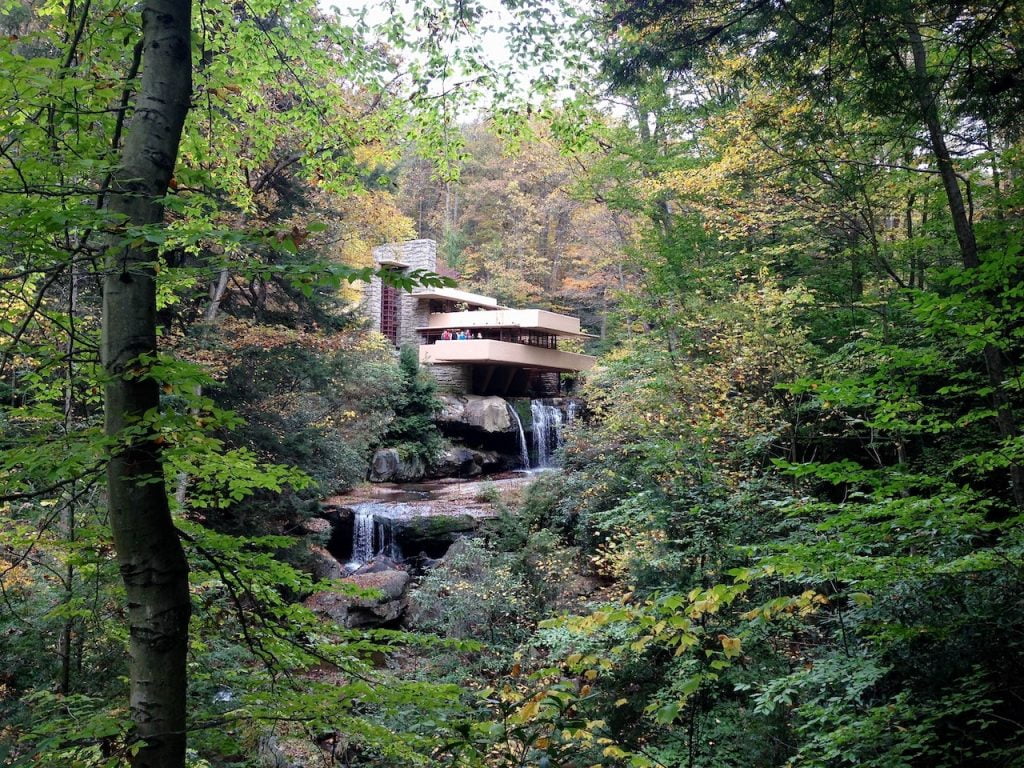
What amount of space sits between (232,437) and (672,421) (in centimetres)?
601

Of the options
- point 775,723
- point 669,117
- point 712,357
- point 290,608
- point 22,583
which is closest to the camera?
point 290,608

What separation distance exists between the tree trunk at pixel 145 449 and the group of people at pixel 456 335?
1834 centimetres

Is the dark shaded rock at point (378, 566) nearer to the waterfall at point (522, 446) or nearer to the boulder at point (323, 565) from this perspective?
the boulder at point (323, 565)

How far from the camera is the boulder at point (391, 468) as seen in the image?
16047 millimetres

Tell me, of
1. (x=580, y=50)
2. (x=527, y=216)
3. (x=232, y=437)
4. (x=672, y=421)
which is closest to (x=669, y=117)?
(x=672, y=421)

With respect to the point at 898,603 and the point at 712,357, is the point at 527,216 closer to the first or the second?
the point at 712,357

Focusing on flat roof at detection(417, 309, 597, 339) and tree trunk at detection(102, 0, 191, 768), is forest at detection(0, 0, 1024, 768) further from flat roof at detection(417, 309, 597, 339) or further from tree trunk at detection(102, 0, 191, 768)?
flat roof at detection(417, 309, 597, 339)

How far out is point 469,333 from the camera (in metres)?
20.8

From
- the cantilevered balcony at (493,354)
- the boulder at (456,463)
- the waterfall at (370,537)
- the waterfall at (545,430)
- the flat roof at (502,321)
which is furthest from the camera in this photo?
the flat roof at (502,321)

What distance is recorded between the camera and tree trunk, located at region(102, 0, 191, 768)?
1.81 m

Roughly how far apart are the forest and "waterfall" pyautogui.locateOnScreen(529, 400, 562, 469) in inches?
237

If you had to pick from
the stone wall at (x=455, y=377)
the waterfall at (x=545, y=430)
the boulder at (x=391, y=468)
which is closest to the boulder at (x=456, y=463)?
the boulder at (x=391, y=468)

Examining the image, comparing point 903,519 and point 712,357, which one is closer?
point 903,519

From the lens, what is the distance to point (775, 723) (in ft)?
15.3
